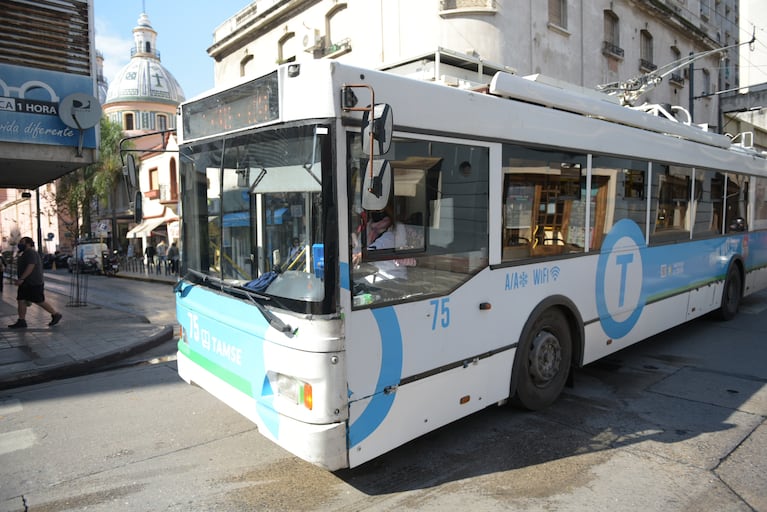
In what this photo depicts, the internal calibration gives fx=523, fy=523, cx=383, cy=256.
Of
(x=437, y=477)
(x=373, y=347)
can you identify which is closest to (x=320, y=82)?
(x=373, y=347)

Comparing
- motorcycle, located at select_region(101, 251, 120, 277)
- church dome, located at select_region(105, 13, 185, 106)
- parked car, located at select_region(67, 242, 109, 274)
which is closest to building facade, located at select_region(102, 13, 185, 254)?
church dome, located at select_region(105, 13, 185, 106)

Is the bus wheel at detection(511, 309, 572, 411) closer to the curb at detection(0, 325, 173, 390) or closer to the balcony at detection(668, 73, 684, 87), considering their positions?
the curb at detection(0, 325, 173, 390)

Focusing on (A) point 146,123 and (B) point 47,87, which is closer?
(B) point 47,87

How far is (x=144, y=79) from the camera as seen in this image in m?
56.6

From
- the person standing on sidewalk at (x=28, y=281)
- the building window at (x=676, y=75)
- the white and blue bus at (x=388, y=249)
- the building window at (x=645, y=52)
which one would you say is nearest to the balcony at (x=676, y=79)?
the building window at (x=676, y=75)

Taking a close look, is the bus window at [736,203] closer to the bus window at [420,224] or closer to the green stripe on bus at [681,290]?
the green stripe on bus at [681,290]

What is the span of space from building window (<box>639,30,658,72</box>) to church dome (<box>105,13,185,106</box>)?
146 feet

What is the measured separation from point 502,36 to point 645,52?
468 inches

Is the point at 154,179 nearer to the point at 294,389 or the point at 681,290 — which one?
the point at 681,290

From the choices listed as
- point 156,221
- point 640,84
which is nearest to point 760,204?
point 640,84

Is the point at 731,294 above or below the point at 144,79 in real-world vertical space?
below

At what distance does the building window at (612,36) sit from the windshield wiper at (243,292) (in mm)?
22505

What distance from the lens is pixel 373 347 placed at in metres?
3.41

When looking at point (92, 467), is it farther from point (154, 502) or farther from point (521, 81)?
point (521, 81)
